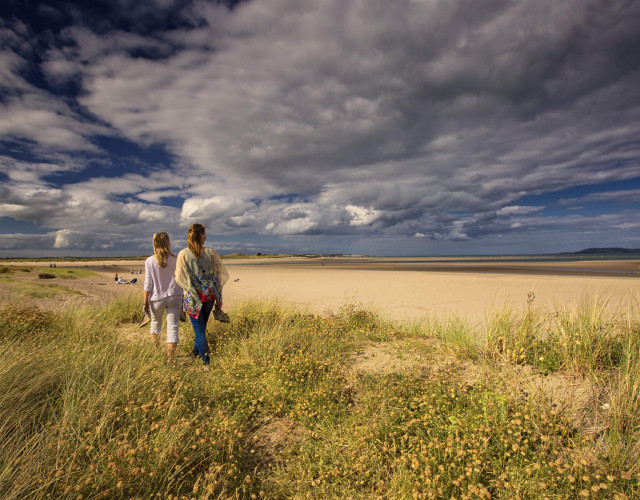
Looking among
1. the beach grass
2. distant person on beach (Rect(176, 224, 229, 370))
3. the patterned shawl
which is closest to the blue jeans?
distant person on beach (Rect(176, 224, 229, 370))

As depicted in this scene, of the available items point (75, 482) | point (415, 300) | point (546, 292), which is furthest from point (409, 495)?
point (546, 292)

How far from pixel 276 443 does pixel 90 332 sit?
530 cm

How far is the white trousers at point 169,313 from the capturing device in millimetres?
5734

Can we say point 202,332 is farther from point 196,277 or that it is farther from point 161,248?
point 161,248

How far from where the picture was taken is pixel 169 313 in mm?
5816

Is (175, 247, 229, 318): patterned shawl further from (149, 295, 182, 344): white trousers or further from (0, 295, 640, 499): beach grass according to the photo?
(0, 295, 640, 499): beach grass

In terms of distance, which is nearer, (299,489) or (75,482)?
(75,482)

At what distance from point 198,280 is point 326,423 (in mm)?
3287

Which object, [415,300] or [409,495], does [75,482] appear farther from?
[415,300]

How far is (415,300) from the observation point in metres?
15.1

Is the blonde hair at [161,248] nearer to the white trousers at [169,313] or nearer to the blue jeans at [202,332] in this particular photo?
the white trousers at [169,313]

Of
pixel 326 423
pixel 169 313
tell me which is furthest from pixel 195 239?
pixel 326 423

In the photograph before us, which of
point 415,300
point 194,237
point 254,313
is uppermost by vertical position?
point 194,237

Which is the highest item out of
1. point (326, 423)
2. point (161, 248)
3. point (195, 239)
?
point (195, 239)
